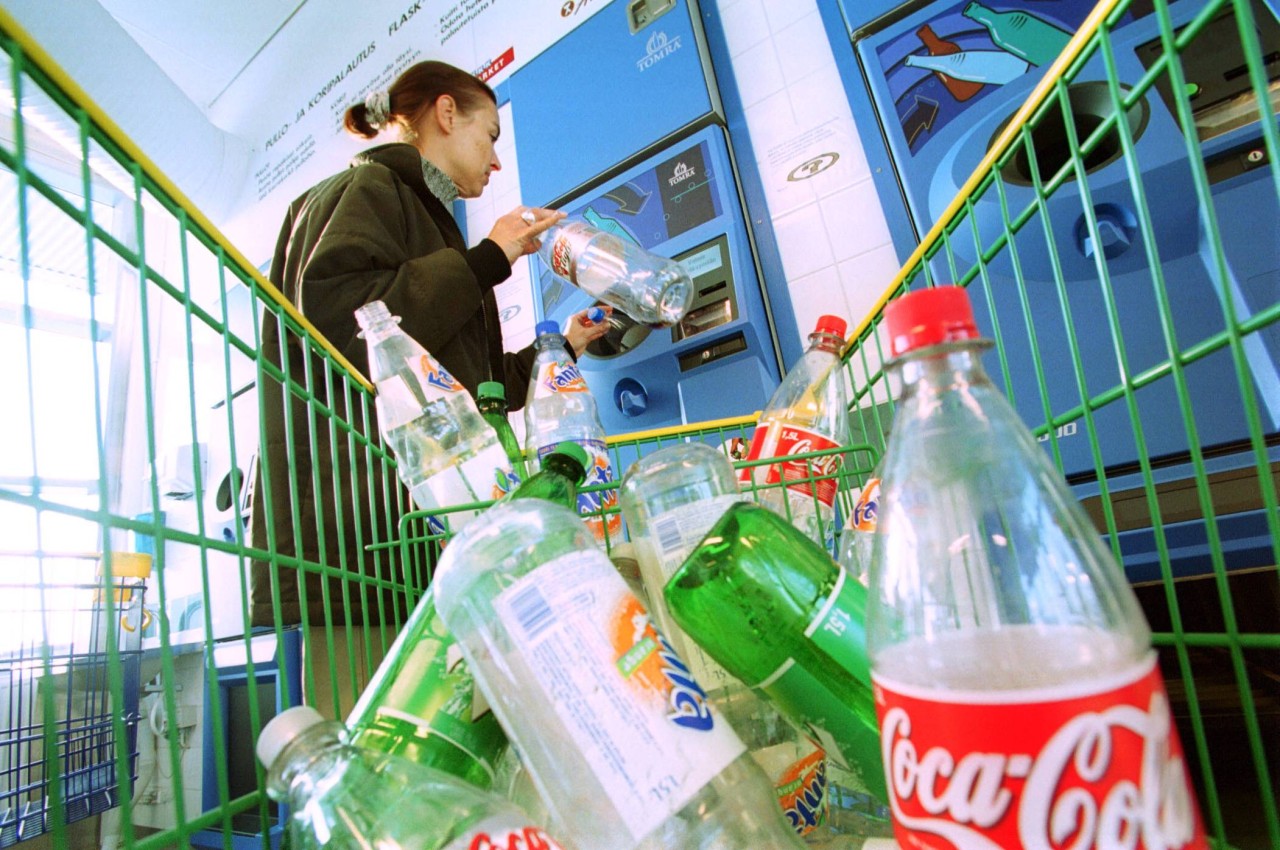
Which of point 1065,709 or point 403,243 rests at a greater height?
point 403,243

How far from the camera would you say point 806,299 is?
1786mm

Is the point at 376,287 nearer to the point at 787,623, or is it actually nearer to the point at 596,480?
the point at 596,480

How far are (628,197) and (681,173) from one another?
16cm

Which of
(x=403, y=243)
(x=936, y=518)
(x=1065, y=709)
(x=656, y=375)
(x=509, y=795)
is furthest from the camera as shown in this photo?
(x=656, y=375)

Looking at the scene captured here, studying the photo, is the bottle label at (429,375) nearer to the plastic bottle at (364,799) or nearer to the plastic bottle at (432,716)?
the plastic bottle at (432,716)

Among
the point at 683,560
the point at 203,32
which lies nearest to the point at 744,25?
the point at 683,560

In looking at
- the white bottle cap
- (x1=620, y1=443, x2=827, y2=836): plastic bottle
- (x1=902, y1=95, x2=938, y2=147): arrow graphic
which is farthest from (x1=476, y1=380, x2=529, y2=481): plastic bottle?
(x1=902, y1=95, x2=938, y2=147): arrow graphic

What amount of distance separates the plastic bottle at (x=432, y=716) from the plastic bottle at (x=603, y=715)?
0.09 metres

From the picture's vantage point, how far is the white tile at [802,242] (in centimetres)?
179

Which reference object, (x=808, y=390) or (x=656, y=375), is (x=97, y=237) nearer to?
(x=808, y=390)

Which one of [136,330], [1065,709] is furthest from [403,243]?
[136,330]

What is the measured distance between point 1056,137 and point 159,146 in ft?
11.8

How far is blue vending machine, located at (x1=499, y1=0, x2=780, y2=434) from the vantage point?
1.59m

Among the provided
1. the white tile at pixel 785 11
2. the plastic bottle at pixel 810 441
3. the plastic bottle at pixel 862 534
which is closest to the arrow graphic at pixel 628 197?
the white tile at pixel 785 11
